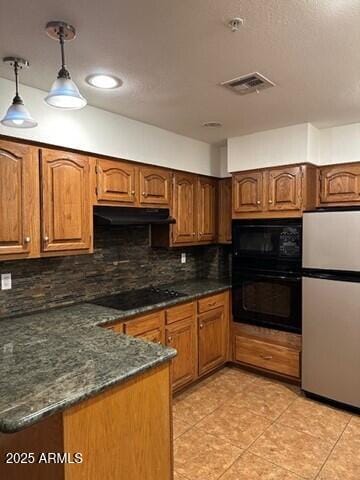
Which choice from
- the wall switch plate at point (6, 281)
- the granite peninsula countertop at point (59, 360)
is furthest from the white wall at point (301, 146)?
the wall switch plate at point (6, 281)

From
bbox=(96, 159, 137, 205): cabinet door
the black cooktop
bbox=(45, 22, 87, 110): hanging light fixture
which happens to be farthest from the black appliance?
bbox=(45, 22, 87, 110): hanging light fixture

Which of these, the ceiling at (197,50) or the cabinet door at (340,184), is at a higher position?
the ceiling at (197,50)

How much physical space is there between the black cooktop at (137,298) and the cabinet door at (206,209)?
761 mm

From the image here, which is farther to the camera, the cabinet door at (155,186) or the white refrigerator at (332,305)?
the cabinet door at (155,186)

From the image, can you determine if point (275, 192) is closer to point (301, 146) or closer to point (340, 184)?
point (301, 146)

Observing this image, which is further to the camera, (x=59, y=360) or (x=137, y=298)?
(x=137, y=298)

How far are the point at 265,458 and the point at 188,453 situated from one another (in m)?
0.51

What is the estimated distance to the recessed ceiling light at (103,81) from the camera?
207cm

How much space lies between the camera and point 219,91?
2.31 meters

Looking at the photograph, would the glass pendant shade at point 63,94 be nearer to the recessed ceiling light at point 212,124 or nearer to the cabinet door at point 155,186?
the cabinet door at point 155,186

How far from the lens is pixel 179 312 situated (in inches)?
118

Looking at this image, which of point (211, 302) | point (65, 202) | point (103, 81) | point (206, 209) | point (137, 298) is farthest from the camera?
point (206, 209)

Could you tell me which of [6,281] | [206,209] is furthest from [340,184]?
[6,281]

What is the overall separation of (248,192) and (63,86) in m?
2.33
